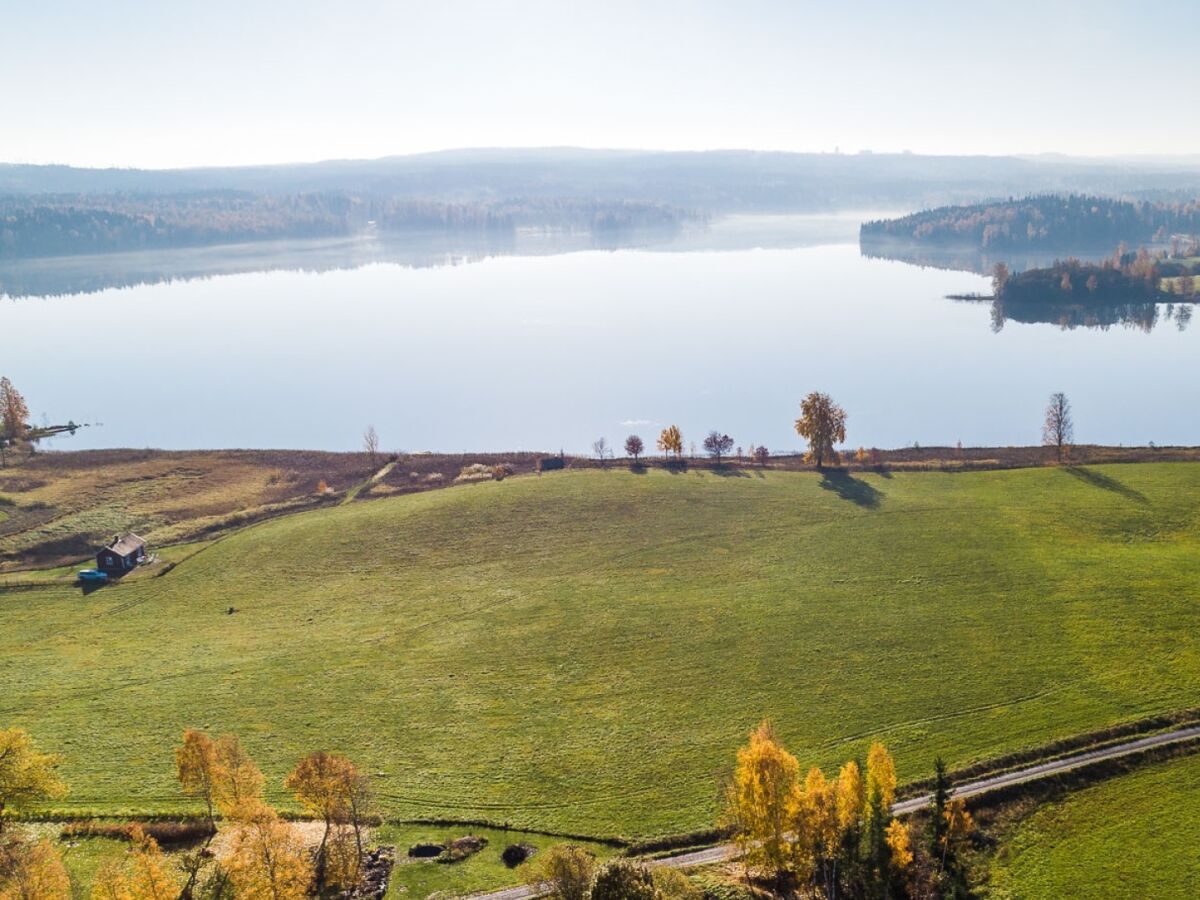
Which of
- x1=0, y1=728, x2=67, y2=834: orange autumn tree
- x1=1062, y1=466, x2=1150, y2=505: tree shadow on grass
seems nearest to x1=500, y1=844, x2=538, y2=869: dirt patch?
x1=0, y1=728, x2=67, y2=834: orange autumn tree

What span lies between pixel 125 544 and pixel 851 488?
2644 inches

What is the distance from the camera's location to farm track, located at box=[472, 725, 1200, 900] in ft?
122

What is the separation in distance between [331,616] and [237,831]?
2544cm

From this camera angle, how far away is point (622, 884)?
29422 millimetres

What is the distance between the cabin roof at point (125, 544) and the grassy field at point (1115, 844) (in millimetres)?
68144

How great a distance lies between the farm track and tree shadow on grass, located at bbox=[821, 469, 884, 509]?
3579cm

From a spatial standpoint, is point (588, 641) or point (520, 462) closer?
point (588, 641)

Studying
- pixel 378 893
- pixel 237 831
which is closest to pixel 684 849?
pixel 378 893

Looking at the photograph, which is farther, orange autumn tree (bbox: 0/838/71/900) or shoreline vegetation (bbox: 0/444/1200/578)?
shoreline vegetation (bbox: 0/444/1200/578)

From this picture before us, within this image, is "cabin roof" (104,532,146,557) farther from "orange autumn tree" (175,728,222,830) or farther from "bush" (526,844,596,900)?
"bush" (526,844,596,900)

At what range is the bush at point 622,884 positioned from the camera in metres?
29.2

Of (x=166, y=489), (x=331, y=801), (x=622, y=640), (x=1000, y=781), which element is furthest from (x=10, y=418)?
(x=1000, y=781)

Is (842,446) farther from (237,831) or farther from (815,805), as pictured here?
(237,831)

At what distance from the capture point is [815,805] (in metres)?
33.8
